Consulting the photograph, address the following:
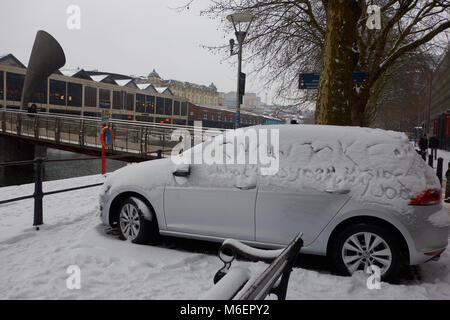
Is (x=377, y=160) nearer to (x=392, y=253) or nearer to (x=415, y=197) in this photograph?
(x=415, y=197)

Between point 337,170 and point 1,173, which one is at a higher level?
point 337,170

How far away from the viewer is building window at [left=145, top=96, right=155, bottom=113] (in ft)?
270

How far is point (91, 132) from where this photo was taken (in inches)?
798

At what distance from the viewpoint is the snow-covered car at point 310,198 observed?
3936mm

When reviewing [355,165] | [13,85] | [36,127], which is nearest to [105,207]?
[355,165]

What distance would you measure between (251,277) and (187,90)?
14069 centimetres

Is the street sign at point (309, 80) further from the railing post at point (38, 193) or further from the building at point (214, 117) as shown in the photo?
the building at point (214, 117)

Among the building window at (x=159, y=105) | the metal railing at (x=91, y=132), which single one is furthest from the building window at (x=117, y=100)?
the metal railing at (x=91, y=132)

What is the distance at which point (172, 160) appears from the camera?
5062 millimetres

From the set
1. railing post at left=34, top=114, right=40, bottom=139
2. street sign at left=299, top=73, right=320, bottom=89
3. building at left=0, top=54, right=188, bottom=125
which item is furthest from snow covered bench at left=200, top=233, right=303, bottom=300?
building at left=0, top=54, right=188, bottom=125

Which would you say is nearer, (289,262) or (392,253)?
(289,262)

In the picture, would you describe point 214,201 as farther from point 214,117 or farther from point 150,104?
point 214,117

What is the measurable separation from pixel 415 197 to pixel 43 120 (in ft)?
75.6

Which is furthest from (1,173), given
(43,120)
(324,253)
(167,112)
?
(167,112)
